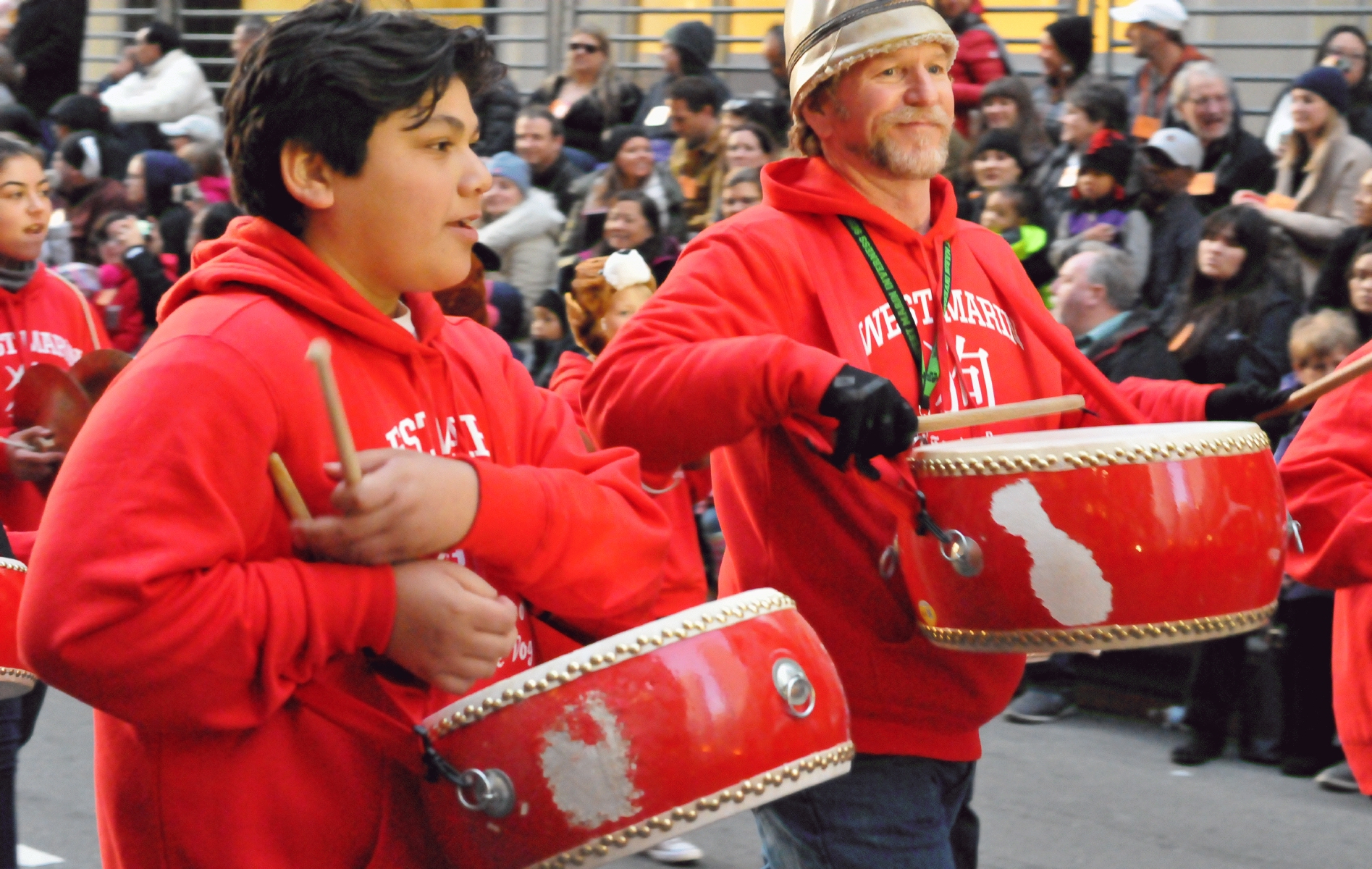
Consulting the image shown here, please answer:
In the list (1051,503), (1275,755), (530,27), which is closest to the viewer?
(1051,503)

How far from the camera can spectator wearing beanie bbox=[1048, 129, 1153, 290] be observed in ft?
23.2

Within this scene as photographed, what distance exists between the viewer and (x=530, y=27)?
13.6 metres

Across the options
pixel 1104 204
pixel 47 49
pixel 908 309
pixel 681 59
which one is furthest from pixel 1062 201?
pixel 47 49

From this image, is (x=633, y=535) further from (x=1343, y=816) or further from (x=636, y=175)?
(x=636, y=175)

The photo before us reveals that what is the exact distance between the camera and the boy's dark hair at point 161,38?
43.7 ft

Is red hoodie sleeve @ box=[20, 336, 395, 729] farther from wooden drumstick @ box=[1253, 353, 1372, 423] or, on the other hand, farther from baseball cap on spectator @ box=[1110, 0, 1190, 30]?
baseball cap on spectator @ box=[1110, 0, 1190, 30]

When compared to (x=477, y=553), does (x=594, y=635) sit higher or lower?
lower

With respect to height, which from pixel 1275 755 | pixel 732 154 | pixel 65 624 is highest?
pixel 65 624

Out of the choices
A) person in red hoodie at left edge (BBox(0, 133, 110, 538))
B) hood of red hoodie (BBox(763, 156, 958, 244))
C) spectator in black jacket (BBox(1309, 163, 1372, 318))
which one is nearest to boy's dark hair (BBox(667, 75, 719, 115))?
spectator in black jacket (BBox(1309, 163, 1372, 318))

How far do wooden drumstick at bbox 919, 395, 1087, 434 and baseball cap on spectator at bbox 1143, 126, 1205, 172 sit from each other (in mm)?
5046

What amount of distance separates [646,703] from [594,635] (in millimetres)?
277

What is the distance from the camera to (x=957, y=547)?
230 cm

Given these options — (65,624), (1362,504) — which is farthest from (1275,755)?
(65,624)

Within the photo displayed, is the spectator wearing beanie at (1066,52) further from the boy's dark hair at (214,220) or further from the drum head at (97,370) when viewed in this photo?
the drum head at (97,370)
